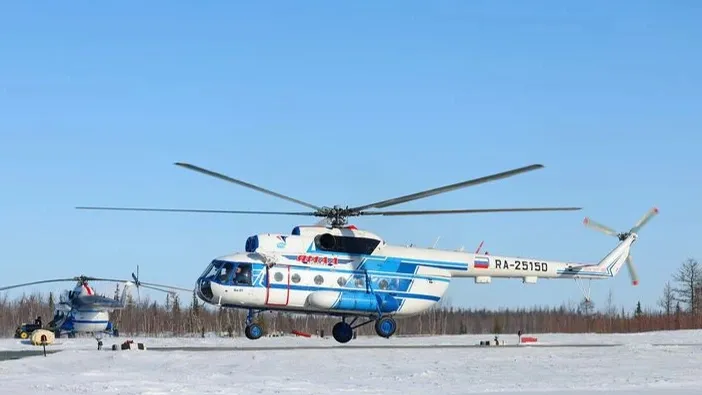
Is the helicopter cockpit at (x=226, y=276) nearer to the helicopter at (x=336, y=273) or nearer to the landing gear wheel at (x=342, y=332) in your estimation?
the helicopter at (x=336, y=273)

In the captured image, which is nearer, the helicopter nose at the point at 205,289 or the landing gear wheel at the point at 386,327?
the helicopter nose at the point at 205,289

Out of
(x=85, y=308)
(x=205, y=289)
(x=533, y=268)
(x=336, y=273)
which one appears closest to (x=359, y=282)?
(x=336, y=273)

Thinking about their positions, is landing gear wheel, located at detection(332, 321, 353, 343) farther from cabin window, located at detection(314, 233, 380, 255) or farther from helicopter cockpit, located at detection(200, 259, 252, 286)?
helicopter cockpit, located at detection(200, 259, 252, 286)

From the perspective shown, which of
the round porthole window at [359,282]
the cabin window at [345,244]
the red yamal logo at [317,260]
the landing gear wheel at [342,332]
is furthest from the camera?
the landing gear wheel at [342,332]

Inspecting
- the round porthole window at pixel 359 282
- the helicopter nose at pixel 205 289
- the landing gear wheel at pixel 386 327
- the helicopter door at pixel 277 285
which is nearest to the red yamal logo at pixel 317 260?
the helicopter door at pixel 277 285

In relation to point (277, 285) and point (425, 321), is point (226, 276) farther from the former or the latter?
point (425, 321)

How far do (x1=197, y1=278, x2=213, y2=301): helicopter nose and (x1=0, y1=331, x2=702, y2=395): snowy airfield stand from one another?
6.84ft

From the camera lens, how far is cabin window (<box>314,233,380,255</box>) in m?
32.2

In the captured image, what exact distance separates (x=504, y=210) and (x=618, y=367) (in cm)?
566

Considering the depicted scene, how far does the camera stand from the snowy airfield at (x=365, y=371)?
2245cm

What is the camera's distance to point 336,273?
106 feet

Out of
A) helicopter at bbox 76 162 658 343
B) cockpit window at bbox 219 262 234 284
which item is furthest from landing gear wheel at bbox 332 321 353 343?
cockpit window at bbox 219 262 234 284

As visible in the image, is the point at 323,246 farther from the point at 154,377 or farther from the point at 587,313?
the point at 587,313

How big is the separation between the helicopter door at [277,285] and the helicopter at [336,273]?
0.03 metres
